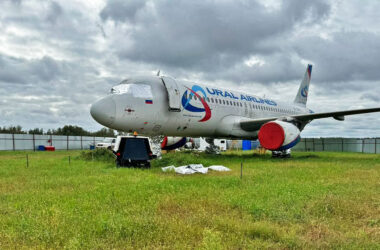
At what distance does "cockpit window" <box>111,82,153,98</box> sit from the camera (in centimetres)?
1064

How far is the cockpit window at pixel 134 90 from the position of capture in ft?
34.9

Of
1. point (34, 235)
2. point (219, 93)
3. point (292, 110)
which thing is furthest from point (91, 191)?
point (292, 110)

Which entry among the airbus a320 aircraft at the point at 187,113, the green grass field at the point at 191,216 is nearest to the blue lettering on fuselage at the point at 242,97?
the airbus a320 aircraft at the point at 187,113

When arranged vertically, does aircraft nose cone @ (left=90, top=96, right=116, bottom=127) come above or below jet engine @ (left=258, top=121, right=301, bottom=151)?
above

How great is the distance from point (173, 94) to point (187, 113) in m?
1.18

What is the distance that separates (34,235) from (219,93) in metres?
12.4

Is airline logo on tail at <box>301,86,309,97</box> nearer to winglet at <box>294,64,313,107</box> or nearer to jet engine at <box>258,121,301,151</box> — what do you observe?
winglet at <box>294,64,313,107</box>

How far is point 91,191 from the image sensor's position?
224 inches

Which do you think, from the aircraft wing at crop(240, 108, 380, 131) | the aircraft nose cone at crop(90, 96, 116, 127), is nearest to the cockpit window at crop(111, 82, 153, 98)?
the aircraft nose cone at crop(90, 96, 116, 127)

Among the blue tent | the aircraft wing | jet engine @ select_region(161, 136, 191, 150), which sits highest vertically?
the aircraft wing

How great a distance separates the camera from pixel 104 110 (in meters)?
9.97

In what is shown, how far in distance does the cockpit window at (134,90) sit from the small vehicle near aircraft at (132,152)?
59.9 inches

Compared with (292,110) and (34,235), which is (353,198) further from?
(292,110)

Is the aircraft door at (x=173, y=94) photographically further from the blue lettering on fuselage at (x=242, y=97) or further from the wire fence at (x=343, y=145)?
the wire fence at (x=343, y=145)
